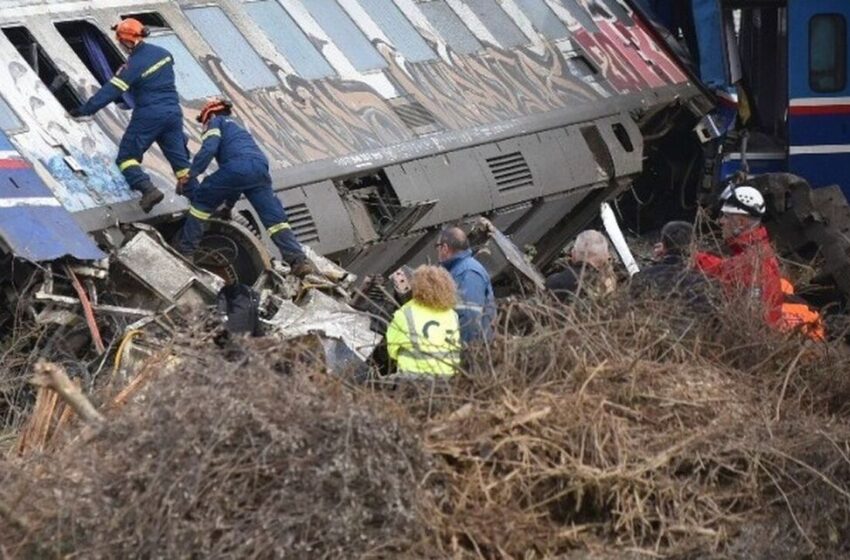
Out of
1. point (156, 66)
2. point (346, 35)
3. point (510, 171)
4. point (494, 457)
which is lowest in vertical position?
point (510, 171)

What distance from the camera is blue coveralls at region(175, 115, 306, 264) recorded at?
43.9ft

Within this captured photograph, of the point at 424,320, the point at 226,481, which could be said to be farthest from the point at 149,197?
the point at 226,481

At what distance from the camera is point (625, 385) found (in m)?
9.05

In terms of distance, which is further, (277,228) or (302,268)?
(277,228)

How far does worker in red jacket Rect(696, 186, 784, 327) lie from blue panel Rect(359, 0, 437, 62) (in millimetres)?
5378

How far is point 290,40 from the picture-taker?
53.0ft

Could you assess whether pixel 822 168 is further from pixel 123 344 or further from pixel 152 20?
pixel 123 344

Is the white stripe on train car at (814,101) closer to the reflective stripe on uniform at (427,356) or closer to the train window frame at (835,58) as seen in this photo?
the train window frame at (835,58)

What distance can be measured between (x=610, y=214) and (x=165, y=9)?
342 centimetres

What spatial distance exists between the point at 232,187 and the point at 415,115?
10.5ft

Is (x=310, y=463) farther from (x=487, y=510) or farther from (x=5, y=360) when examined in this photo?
(x=5, y=360)

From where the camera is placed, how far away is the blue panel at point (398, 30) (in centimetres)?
1705

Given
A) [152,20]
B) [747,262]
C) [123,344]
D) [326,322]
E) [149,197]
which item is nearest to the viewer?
[747,262]

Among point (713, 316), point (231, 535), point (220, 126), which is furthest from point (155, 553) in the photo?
point (220, 126)
